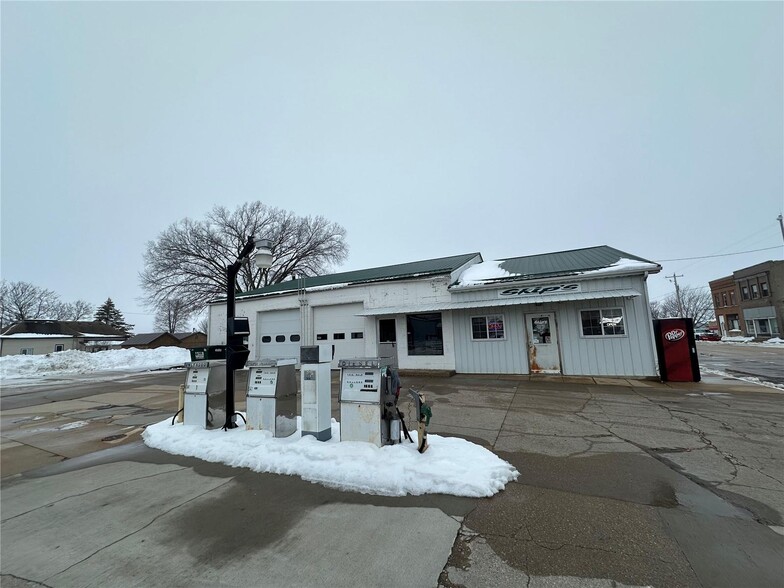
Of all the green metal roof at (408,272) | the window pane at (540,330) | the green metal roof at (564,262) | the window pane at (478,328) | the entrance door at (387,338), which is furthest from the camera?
the entrance door at (387,338)

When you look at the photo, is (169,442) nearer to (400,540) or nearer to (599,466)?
(400,540)

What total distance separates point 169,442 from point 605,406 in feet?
27.3

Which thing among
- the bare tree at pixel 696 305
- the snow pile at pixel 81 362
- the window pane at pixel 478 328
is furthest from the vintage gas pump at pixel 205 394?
the bare tree at pixel 696 305

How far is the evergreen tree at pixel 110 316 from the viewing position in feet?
221

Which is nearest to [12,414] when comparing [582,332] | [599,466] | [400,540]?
[400,540]

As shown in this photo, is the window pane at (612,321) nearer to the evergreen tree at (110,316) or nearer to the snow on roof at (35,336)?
the snow on roof at (35,336)

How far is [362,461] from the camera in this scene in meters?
4.09

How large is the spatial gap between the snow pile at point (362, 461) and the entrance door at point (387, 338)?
817cm

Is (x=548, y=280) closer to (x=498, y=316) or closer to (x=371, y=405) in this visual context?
(x=498, y=316)

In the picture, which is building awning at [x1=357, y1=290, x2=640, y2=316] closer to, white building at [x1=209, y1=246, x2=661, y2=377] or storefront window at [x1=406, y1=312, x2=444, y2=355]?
white building at [x1=209, y1=246, x2=661, y2=377]

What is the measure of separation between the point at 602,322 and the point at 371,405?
30.4 feet

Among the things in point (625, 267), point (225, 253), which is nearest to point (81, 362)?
point (225, 253)

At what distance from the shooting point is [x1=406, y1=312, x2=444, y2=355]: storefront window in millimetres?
12773

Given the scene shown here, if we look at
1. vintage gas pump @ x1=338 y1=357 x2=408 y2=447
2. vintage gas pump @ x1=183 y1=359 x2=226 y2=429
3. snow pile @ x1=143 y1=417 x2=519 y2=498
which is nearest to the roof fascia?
snow pile @ x1=143 y1=417 x2=519 y2=498
